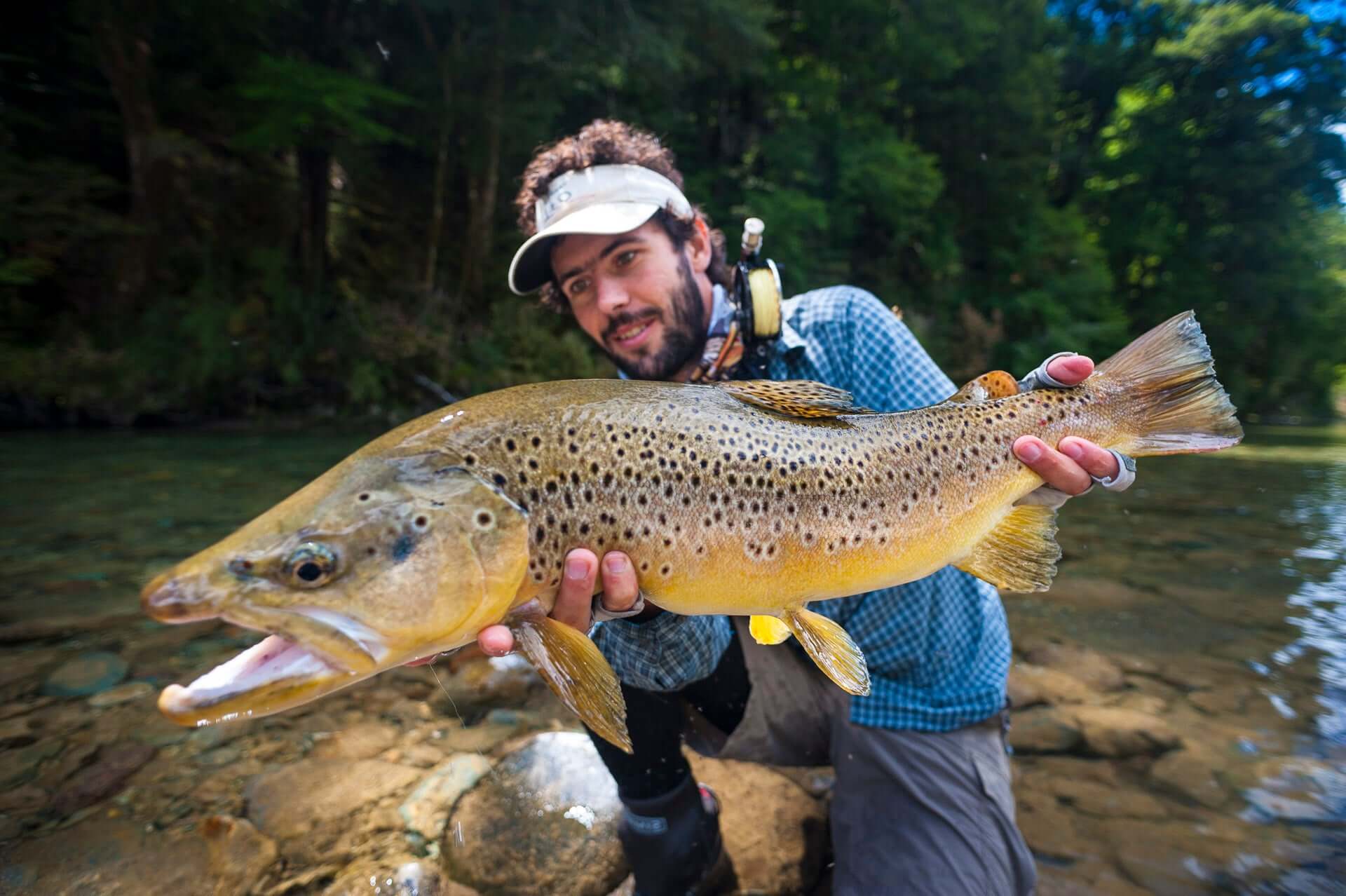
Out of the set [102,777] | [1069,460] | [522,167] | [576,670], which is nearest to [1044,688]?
[1069,460]

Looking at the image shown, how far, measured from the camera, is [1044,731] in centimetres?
311

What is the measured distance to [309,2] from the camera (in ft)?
39.1

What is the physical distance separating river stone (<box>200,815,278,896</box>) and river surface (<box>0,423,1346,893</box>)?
78.6 inches

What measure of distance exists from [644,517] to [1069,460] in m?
1.12

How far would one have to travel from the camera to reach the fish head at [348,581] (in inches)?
47.4

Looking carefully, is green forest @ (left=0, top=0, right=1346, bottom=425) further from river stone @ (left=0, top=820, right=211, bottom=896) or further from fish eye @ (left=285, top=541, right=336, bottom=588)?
fish eye @ (left=285, top=541, right=336, bottom=588)

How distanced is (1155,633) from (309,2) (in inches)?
580

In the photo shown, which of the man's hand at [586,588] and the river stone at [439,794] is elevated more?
the man's hand at [586,588]

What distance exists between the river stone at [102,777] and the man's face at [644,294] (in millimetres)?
2388

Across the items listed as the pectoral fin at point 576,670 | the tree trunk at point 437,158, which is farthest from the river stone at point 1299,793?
the tree trunk at point 437,158

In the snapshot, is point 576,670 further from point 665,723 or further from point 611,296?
point 611,296

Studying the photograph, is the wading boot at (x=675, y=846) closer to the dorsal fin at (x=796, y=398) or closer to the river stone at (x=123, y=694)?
the dorsal fin at (x=796, y=398)

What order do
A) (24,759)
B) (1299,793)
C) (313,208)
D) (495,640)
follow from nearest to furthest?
1. (495,640)
2. (24,759)
3. (1299,793)
4. (313,208)

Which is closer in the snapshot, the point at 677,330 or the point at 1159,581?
the point at 677,330
